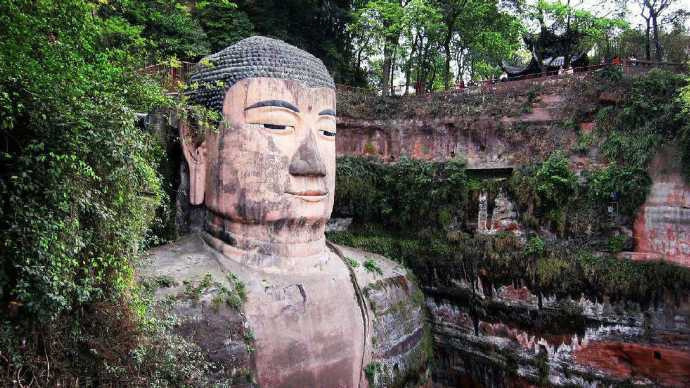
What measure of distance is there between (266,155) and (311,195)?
2.88ft

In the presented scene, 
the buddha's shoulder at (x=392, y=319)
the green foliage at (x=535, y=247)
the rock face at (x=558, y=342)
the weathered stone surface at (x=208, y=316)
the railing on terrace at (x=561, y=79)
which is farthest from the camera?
the railing on terrace at (x=561, y=79)

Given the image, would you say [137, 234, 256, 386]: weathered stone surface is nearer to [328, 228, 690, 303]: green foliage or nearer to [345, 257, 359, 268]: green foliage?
[345, 257, 359, 268]: green foliage

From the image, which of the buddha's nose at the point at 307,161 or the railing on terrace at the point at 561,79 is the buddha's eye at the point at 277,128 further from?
the railing on terrace at the point at 561,79

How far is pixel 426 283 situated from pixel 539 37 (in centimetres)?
1097

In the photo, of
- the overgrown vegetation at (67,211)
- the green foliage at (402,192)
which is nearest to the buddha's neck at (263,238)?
the overgrown vegetation at (67,211)

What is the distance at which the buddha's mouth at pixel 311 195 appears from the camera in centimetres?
674

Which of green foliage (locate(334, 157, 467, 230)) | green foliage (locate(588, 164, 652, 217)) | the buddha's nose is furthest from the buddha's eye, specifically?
green foliage (locate(588, 164, 652, 217))

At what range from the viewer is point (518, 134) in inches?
469

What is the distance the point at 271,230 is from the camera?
268 inches

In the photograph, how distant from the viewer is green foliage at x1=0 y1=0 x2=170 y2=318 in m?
3.29

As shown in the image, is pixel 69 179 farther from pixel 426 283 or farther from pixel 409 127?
pixel 409 127

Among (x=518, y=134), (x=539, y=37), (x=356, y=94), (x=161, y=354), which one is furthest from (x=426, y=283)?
(x=539, y=37)

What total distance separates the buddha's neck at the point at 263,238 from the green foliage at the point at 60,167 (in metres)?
2.67

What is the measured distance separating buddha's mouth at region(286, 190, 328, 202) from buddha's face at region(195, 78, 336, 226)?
0.01 meters
